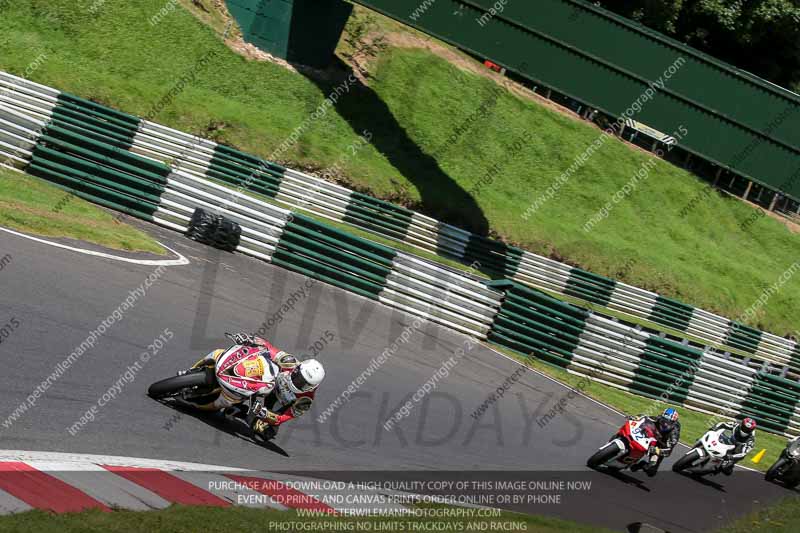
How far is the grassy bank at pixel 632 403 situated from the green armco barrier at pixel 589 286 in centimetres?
860

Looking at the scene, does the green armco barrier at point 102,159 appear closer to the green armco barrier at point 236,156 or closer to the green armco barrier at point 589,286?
the green armco barrier at point 236,156

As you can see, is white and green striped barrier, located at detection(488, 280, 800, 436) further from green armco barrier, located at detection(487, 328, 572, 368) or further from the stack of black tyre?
the stack of black tyre

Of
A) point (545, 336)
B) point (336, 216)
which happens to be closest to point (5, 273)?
point (545, 336)

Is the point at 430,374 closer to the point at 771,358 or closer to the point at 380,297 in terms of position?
the point at 380,297

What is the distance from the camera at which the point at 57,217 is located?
1553cm

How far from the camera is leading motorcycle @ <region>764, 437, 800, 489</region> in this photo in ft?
55.0

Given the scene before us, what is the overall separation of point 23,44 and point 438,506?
76.0 ft

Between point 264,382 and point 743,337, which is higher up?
point 743,337

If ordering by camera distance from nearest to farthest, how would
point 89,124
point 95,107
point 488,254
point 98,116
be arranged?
point 89,124, point 95,107, point 98,116, point 488,254

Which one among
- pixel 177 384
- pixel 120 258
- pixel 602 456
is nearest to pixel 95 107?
pixel 120 258

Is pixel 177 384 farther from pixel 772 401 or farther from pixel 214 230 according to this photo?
pixel 772 401

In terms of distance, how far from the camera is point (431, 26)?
25.4m

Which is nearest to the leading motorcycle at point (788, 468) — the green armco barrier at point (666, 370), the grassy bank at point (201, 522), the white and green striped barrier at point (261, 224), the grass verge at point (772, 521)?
the grass verge at point (772, 521)

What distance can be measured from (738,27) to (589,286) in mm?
20865
